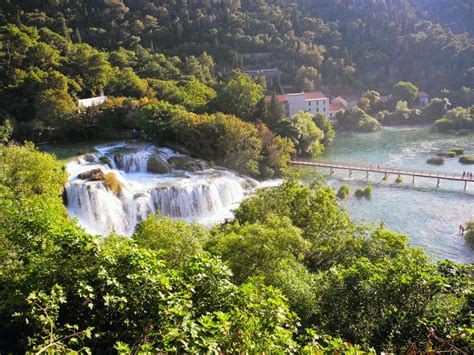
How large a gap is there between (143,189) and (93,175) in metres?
3.42

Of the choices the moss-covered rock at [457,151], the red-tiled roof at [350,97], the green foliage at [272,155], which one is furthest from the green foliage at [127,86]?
the red-tiled roof at [350,97]

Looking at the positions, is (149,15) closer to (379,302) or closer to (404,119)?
(404,119)

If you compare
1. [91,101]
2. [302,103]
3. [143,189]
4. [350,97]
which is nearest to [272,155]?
[143,189]

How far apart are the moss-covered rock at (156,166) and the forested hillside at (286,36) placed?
38864mm

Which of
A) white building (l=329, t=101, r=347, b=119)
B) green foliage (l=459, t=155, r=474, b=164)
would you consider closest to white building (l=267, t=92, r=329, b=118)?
white building (l=329, t=101, r=347, b=119)

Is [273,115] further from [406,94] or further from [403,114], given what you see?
[406,94]

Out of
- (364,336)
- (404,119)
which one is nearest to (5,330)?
(364,336)

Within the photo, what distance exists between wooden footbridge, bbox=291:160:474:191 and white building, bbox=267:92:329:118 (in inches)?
766

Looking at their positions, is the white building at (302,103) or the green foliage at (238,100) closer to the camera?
the green foliage at (238,100)

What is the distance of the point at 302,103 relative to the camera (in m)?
60.8

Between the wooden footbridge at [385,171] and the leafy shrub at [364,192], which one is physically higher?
the wooden footbridge at [385,171]

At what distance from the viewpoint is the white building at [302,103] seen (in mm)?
59000

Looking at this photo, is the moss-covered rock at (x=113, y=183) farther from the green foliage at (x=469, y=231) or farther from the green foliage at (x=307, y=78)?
the green foliage at (x=307, y=78)

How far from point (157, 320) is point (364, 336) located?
4.43m
